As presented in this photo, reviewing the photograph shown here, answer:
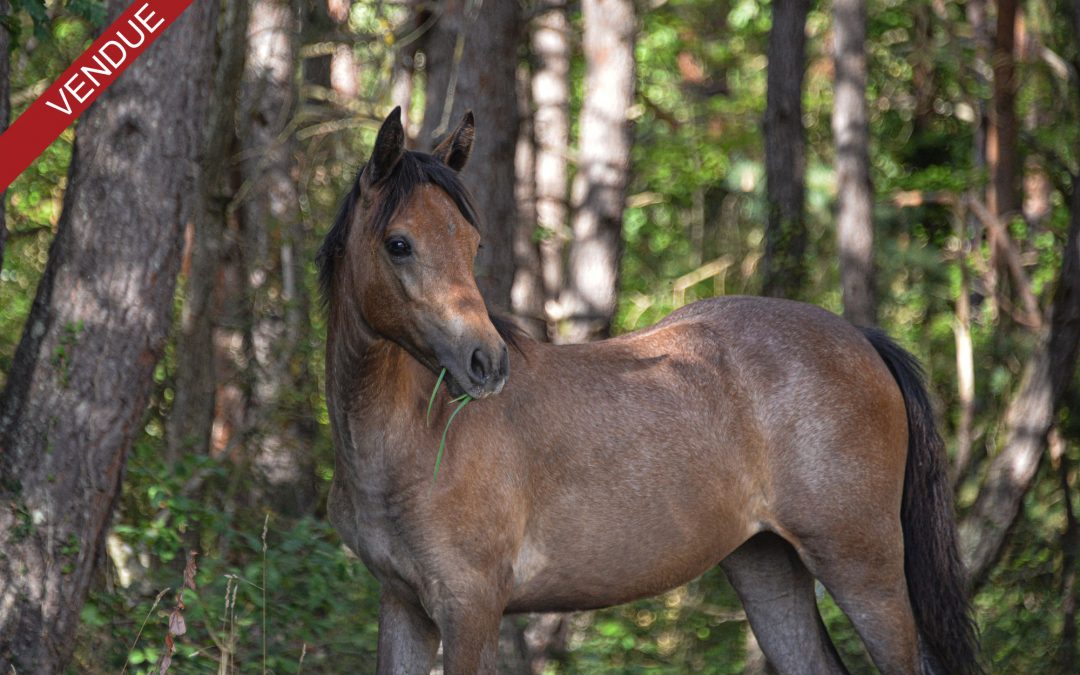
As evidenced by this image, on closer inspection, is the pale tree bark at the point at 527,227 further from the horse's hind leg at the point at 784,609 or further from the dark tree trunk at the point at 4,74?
the dark tree trunk at the point at 4,74

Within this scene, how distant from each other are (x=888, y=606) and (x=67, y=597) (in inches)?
146

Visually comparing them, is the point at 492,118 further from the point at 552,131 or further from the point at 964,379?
the point at 964,379

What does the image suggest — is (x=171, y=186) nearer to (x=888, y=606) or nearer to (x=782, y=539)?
(x=782, y=539)

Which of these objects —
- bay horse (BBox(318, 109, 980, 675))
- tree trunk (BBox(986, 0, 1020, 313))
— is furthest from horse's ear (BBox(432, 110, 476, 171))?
tree trunk (BBox(986, 0, 1020, 313))

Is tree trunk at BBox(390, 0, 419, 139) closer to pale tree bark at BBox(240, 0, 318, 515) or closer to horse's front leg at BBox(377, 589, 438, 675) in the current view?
pale tree bark at BBox(240, 0, 318, 515)

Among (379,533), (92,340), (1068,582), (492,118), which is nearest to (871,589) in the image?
(379,533)

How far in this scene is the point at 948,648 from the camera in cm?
567

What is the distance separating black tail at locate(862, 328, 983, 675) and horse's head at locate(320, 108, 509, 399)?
8.39ft

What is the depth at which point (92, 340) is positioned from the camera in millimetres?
5410

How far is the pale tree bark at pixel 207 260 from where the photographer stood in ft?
27.8

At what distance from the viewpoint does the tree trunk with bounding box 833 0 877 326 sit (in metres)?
9.98

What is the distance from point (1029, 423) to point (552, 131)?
300 inches

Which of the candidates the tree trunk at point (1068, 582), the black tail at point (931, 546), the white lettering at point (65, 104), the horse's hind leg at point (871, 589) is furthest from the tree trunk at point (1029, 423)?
the white lettering at point (65, 104)

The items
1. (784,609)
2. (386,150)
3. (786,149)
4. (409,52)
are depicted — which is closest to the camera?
(386,150)
